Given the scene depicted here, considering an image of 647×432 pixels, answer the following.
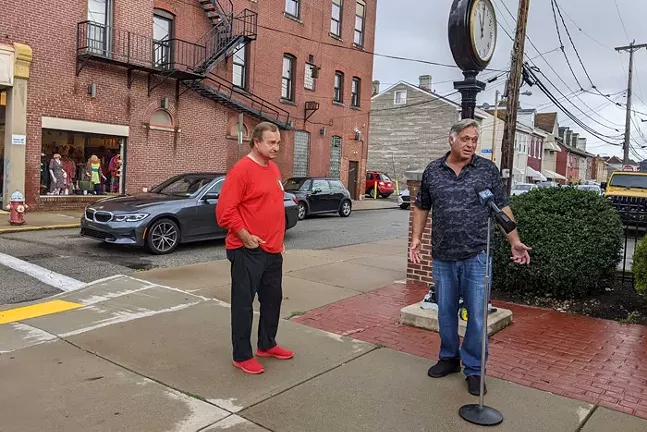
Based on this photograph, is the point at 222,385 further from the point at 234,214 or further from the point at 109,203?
the point at 109,203

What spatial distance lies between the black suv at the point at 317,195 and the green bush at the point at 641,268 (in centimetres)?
1261

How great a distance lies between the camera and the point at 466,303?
12.6 feet

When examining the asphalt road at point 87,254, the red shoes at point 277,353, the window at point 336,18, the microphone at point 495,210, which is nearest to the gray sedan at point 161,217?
the asphalt road at point 87,254

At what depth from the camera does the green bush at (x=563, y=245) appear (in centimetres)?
615

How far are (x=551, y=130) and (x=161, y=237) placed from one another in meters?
58.0

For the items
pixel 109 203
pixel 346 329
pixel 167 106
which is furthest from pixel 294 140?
pixel 346 329

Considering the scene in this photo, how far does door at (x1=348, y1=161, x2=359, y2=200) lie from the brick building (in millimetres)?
868

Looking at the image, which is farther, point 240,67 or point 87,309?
point 240,67

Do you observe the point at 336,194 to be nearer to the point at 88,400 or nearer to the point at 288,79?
the point at 288,79

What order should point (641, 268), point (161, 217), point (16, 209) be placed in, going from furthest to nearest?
point (16, 209), point (161, 217), point (641, 268)

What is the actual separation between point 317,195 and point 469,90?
43.2 ft

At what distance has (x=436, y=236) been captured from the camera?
3910 mm

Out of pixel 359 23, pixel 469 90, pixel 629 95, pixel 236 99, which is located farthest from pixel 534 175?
pixel 469 90

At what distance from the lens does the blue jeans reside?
3766 millimetres
